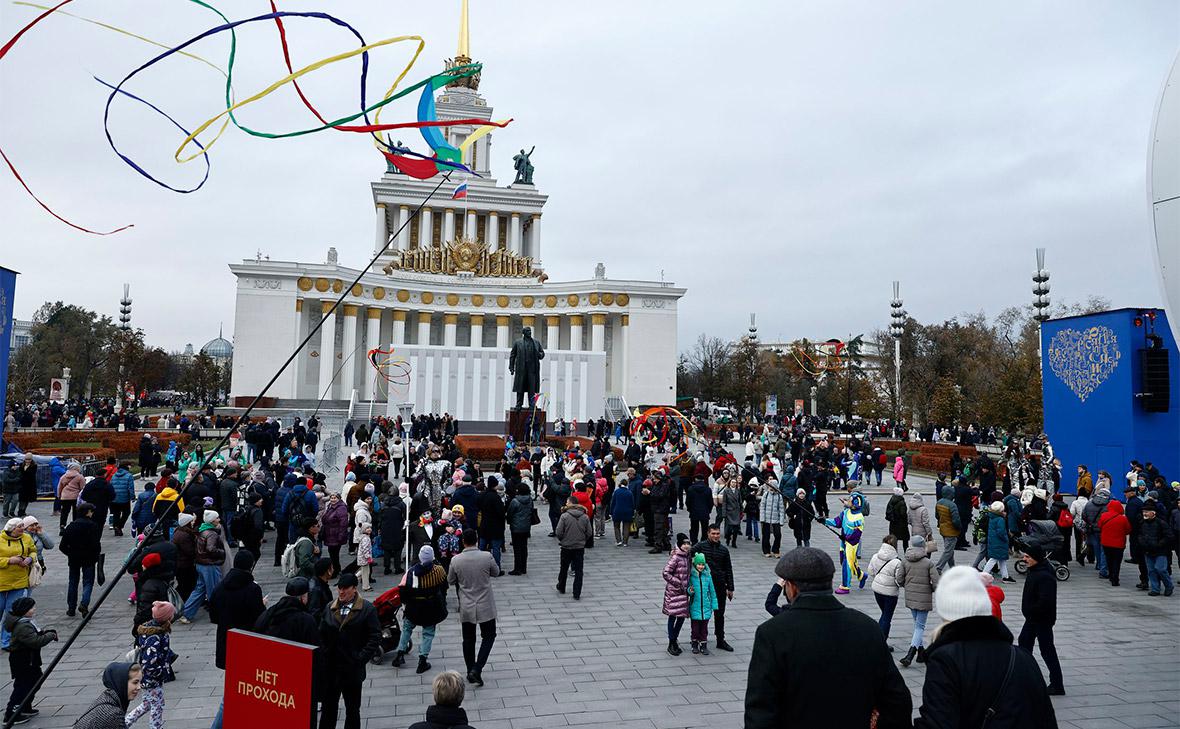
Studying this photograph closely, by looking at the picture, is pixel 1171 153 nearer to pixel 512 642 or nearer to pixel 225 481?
pixel 512 642

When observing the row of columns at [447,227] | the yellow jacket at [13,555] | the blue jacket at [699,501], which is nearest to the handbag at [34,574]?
the yellow jacket at [13,555]

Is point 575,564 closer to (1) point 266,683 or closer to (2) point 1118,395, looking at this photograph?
(1) point 266,683

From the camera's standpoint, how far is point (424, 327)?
56031mm

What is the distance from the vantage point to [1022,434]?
3588cm

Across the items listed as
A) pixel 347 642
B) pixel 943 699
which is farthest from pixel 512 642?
pixel 943 699

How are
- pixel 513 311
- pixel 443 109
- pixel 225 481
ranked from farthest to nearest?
pixel 443 109
pixel 513 311
pixel 225 481

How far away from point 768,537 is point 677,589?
561 centimetres

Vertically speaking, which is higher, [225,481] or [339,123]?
[339,123]

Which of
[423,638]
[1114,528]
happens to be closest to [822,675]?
[423,638]

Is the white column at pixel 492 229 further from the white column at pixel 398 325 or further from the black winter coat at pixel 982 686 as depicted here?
the black winter coat at pixel 982 686

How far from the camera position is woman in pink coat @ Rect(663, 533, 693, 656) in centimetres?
735

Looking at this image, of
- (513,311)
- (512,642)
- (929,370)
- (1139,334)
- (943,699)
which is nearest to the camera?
(943,699)

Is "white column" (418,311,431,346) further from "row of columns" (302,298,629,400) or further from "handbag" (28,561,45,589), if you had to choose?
"handbag" (28,561,45,589)

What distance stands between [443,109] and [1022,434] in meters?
58.1
